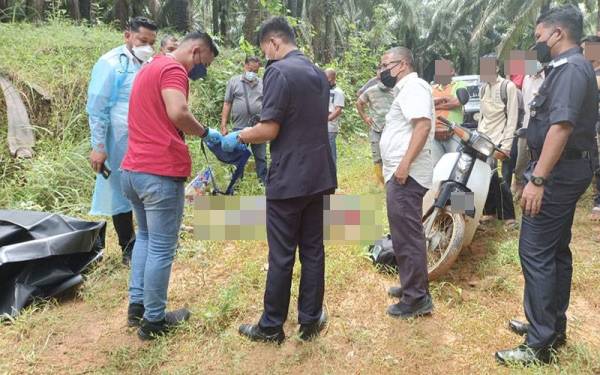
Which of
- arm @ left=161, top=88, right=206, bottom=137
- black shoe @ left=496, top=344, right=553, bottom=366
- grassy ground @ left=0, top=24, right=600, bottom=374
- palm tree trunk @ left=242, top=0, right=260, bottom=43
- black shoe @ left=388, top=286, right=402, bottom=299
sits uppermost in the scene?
palm tree trunk @ left=242, top=0, right=260, bottom=43

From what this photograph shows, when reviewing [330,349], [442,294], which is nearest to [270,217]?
[330,349]

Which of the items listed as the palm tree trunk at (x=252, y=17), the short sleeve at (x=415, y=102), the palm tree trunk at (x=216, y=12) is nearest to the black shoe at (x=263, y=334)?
the short sleeve at (x=415, y=102)

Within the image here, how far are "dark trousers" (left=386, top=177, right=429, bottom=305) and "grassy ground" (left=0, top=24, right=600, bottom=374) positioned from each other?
0.24 metres

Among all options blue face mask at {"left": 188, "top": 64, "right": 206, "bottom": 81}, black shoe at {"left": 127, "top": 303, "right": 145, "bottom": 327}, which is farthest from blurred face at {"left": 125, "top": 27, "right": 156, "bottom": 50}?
black shoe at {"left": 127, "top": 303, "right": 145, "bottom": 327}

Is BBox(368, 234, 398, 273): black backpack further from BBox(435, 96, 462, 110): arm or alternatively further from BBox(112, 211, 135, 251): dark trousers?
BBox(435, 96, 462, 110): arm

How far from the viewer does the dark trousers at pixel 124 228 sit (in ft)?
12.5

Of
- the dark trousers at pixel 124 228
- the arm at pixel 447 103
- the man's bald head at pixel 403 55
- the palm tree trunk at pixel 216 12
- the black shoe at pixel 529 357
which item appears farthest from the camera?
the palm tree trunk at pixel 216 12

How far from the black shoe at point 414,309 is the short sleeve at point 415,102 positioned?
116cm

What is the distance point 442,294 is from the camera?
337 cm

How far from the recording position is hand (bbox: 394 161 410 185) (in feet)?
9.27

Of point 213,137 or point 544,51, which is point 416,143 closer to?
point 544,51

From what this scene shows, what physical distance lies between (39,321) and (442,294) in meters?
2.68

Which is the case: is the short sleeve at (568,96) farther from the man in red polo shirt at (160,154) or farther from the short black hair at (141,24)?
the short black hair at (141,24)

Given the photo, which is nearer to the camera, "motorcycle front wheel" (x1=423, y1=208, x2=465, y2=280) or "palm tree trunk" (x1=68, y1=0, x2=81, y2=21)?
"motorcycle front wheel" (x1=423, y1=208, x2=465, y2=280)
